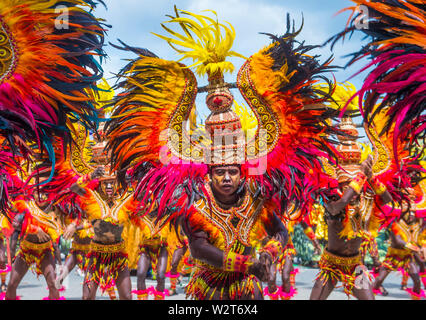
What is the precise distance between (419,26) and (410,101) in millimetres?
437

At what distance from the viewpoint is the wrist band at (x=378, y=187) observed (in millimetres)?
4879

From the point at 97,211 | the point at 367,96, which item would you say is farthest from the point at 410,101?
the point at 97,211

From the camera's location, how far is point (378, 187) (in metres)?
4.88

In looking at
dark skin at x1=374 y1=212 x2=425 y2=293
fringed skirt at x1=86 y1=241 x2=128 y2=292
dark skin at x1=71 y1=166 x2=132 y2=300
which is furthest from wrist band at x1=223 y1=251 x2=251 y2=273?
dark skin at x1=374 y1=212 x2=425 y2=293

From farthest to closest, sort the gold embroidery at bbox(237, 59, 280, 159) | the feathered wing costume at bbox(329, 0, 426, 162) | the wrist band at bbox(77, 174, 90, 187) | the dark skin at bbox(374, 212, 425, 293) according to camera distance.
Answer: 1. the dark skin at bbox(374, 212, 425, 293)
2. the wrist band at bbox(77, 174, 90, 187)
3. the gold embroidery at bbox(237, 59, 280, 159)
4. the feathered wing costume at bbox(329, 0, 426, 162)

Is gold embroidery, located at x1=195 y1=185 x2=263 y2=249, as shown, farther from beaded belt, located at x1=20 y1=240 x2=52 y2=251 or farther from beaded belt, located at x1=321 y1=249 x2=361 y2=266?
beaded belt, located at x1=20 y1=240 x2=52 y2=251

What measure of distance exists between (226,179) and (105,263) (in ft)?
9.33

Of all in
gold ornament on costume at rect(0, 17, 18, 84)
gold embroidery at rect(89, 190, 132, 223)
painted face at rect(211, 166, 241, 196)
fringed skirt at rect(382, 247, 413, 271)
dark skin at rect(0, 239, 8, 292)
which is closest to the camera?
gold ornament on costume at rect(0, 17, 18, 84)

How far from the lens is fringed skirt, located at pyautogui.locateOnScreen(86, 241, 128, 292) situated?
559 cm

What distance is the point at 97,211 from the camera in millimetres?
5723

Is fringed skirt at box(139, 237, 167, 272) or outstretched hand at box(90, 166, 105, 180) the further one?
fringed skirt at box(139, 237, 167, 272)

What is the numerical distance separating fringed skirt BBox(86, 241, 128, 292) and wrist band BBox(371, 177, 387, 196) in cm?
328

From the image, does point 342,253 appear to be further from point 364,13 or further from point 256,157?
point 364,13

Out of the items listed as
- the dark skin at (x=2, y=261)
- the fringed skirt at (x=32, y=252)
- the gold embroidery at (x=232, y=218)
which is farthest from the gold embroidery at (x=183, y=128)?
the dark skin at (x=2, y=261)
